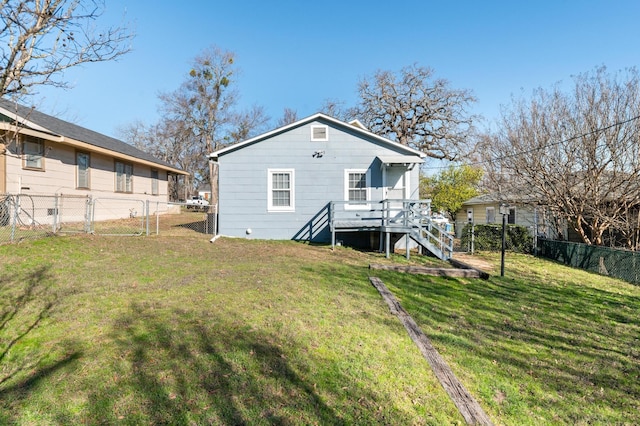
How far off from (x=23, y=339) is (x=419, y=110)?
26.0 metres

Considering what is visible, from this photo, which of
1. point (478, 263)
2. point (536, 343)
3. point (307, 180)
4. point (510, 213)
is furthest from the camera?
point (510, 213)

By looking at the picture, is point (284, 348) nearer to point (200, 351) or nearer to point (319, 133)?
point (200, 351)

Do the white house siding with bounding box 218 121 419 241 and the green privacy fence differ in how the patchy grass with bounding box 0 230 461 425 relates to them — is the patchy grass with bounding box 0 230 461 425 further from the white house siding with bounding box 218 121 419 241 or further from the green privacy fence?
the green privacy fence

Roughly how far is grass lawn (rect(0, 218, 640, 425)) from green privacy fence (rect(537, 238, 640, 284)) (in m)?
3.21

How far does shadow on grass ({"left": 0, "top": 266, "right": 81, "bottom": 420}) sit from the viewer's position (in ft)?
8.69

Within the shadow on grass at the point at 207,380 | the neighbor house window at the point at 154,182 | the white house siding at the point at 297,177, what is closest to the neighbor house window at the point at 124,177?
the neighbor house window at the point at 154,182

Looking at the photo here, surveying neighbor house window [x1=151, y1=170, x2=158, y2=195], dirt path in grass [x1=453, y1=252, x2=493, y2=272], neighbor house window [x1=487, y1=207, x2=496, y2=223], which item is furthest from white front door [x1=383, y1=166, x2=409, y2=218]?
neighbor house window [x1=151, y1=170, x2=158, y2=195]

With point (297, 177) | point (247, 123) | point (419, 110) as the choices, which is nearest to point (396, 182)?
point (297, 177)

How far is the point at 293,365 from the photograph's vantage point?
3.03m

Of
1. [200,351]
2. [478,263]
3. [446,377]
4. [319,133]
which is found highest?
[319,133]

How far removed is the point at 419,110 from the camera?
24.9m

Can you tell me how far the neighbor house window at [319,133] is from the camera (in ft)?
38.0

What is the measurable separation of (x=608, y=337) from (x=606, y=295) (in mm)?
3455

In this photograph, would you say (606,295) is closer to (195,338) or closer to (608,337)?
(608,337)
